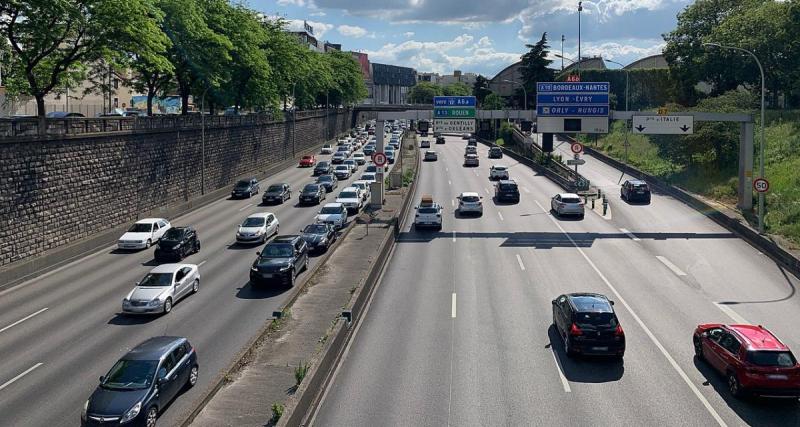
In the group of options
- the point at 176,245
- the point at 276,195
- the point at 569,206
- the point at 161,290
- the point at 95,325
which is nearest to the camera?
the point at 95,325

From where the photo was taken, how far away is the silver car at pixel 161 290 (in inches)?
941

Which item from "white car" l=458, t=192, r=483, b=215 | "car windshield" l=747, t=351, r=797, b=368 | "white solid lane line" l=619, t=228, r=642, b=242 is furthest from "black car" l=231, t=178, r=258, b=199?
"car windshield" l=747, t=351, r=797, b=368

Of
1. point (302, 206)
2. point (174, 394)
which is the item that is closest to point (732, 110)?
point (302, 206)

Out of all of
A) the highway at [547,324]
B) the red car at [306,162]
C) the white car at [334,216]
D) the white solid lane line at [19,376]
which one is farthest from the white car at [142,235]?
the red car at [306,162]

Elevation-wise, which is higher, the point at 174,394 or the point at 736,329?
the point at 736,329

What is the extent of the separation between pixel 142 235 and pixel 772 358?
2945cm

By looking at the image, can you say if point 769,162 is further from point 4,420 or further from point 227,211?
point 4,420

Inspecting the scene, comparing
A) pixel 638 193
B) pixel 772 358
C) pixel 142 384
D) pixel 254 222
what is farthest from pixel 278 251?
pixel 638 193

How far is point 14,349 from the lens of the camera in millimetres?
20953

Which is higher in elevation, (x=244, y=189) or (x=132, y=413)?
(x=244, y=189)

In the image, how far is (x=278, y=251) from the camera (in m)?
28.8

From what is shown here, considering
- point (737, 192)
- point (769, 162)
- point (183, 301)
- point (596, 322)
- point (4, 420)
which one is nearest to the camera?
point (4, 420)

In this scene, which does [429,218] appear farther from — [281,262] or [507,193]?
[281,262]

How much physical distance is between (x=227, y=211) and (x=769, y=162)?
37.6 meters
